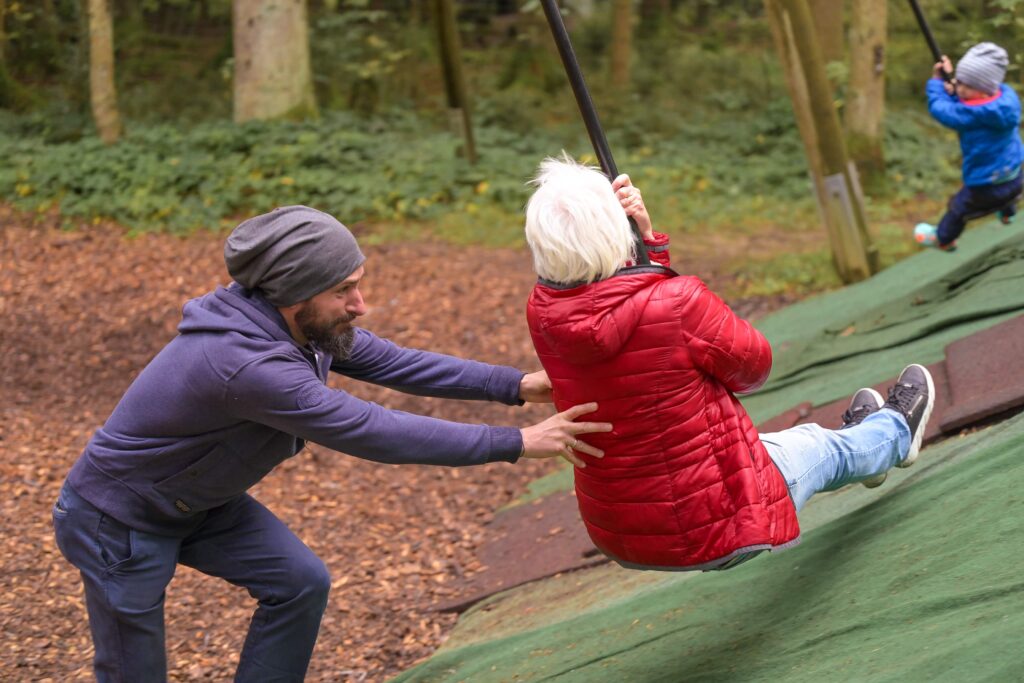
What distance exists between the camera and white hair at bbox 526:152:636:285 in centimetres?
309

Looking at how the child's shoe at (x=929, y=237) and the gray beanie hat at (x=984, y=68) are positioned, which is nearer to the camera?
the gray beanie hat at (x=984, y=68)

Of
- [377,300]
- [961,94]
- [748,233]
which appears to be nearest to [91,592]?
[961,94]

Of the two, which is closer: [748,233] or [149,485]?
[149,485]

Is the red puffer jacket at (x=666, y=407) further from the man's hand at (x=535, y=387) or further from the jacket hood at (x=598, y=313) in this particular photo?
the man's hand at (x=535, y=387)

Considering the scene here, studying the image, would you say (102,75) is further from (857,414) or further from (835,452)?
(835,452)

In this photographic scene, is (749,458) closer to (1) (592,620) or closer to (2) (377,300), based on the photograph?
(1) (592,620)

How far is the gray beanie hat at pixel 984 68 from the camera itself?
6555 millimetres

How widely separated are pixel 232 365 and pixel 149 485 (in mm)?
537

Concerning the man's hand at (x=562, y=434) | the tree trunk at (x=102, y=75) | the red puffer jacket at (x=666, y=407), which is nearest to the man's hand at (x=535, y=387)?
the red puffer jacket at (x=666, y=407)

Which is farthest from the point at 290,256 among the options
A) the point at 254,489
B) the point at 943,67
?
the point at 943,67

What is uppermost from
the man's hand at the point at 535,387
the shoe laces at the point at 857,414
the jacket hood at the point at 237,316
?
the jacket hood at the point at 237,316

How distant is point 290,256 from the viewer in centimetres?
331

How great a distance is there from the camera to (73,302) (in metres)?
10.1

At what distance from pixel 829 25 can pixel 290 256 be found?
42.9ft
